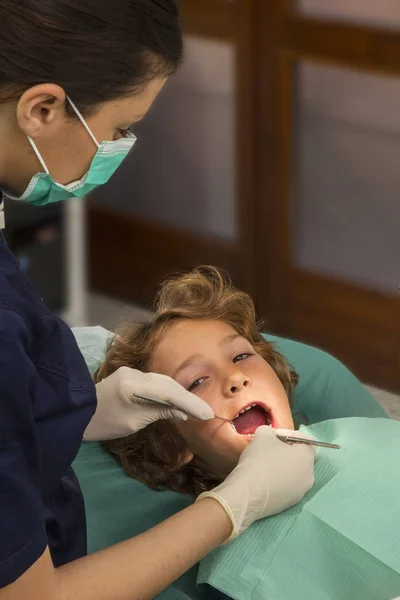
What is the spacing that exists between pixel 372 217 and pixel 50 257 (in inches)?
38.3

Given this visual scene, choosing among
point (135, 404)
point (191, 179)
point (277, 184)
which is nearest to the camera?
point (135, 404)

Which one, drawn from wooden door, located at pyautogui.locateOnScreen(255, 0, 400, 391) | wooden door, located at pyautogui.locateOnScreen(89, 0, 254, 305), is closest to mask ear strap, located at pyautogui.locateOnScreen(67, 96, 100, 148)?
wooden door, located at pyautogui.locateOnScreen(255, 0, 400, 391)

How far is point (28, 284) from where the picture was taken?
1309 millimetres

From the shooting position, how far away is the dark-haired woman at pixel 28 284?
1.13 meters

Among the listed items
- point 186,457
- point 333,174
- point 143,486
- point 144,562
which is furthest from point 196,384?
point 333,174

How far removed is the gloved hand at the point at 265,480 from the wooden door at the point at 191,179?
1829mm

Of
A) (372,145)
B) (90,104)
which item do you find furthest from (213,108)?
(90,104)

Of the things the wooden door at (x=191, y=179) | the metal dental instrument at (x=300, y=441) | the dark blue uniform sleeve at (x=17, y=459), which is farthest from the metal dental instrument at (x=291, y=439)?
the wooden door at (x=191, y=179)

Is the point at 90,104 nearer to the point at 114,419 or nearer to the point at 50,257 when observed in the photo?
the point at 114,419

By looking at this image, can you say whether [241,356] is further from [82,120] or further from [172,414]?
[82,120]

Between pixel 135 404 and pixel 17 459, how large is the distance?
570 millimetres

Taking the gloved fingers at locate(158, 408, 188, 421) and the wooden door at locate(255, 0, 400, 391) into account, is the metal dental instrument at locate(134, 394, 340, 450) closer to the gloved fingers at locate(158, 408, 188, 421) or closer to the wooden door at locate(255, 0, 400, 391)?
the gloved fingers at locate(158, 408, 188, 421)

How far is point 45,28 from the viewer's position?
1111 millimetres

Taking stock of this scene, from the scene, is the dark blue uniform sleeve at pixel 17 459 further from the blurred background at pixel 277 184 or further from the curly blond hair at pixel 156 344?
the blurred background at pixel 277 184
